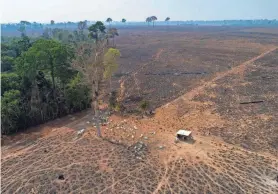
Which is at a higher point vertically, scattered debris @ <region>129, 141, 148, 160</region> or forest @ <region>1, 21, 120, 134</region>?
forest @ <region>1, 21, 120, 134</region>

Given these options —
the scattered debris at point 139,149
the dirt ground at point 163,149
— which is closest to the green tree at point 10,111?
the dirt ground at point 163,149

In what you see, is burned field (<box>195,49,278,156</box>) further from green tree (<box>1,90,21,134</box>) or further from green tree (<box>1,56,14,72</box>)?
green tree (<box>1,56,14,72</box>)

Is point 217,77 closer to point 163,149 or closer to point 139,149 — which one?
point 163,149

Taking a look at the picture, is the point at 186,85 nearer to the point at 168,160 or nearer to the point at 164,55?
the point at 168,160

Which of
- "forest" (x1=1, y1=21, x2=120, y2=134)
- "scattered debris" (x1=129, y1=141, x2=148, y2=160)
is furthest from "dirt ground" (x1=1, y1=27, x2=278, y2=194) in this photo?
"forest" (x1=1, y1=21, x2=120, y2=134)

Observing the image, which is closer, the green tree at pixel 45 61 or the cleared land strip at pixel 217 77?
the green tree at pixel 45 61

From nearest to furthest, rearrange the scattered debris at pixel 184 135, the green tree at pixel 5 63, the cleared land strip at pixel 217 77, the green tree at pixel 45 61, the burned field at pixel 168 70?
the scattered debris at pixel 184 135
the green tree at pixel 45 61
the cleared land strip at pixel 217 77
the burned field at pixel 168 70
the green tree at pixel 5 63

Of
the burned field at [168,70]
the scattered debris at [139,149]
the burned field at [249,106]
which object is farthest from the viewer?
the burned field at [168,70]

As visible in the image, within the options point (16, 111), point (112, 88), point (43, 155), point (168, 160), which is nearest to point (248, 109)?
point (168, 160)

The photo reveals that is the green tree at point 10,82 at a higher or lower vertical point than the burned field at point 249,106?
higher

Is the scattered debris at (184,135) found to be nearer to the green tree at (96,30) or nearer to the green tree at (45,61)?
the green tree at (45,61)

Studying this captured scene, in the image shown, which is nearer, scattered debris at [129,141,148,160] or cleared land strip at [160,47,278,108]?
scattered debris at [129,141,148,160]
